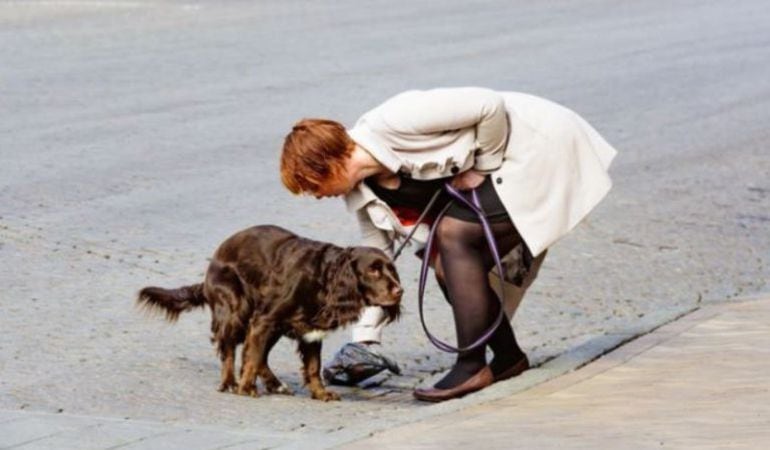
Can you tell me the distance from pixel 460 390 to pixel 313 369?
592 millimetres

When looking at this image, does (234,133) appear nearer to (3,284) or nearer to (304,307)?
(3,284)

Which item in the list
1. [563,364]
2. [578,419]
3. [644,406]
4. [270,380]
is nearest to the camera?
[578,419]

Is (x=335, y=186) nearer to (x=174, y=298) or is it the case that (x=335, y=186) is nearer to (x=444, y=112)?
(x=444, y=112)

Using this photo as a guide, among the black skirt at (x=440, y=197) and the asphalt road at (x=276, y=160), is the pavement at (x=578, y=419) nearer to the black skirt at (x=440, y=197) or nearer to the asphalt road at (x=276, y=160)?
the asphalt road at (x=276, y=160)

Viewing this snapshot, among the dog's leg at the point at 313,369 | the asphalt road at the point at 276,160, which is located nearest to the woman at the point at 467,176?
the dog's leg at the point at 313,369

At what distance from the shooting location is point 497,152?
8156mm

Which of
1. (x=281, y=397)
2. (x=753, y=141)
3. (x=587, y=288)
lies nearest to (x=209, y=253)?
(x=587, y=288)

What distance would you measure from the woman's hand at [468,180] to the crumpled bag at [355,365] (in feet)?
2.52

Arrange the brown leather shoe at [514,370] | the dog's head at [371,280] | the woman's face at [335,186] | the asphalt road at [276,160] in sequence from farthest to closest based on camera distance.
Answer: the asphalt road at [276,160], the brown leather shoe at [514,370], the woman's face at [335,186], the dog's head at [371,280]

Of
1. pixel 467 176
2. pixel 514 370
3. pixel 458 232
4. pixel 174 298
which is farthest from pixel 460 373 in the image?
pixel 174 298

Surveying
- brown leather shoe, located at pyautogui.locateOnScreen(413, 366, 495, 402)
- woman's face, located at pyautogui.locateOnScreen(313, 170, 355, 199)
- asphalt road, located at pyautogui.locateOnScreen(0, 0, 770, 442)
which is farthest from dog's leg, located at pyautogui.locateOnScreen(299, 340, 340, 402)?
woman's face, located at pyautogui.locateOnScreen(313, 170, 355, 199)

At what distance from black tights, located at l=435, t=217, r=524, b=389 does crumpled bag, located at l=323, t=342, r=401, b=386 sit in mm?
270

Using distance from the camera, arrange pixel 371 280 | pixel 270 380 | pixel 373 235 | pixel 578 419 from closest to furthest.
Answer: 1. pixel 578 419
2. pixel 371 280
3. pixel 270 380
4. pixel 373 235

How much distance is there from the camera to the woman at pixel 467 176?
7.93 m
